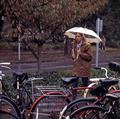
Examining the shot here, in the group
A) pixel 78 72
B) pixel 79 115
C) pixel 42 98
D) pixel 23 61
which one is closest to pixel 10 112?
pixel 42 98

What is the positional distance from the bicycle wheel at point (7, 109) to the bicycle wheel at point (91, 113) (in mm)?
1085

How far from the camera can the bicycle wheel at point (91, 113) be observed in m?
6.85

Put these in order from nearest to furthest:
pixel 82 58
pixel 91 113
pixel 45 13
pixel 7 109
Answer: pixel 91 113
pixel 7 109
pixel 82 58
pixel 45 13

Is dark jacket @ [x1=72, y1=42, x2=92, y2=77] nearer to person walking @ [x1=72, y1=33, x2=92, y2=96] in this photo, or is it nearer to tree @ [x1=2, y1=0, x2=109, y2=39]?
person walking @ [x1=72, y1=33, x2=92, y2=96]

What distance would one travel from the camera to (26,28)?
13.8 meters

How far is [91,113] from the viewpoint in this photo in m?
6.97

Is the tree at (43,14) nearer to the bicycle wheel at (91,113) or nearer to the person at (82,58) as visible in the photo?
the person at (82,58)

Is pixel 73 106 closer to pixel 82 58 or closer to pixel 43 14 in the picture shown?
pixel 82 58

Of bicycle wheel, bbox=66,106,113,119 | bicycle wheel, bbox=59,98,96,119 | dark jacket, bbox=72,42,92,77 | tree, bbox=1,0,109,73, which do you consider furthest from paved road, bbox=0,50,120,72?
bicycle wheel, bbox=66,106,113,119

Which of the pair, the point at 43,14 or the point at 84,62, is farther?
the point at 43,14

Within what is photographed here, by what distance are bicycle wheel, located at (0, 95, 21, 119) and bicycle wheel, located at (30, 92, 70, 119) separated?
0.32 meters

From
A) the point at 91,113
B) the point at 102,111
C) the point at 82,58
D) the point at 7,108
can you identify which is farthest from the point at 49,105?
the point at 82,58

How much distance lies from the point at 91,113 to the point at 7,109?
5.77ft

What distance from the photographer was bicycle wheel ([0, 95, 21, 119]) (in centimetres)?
743
